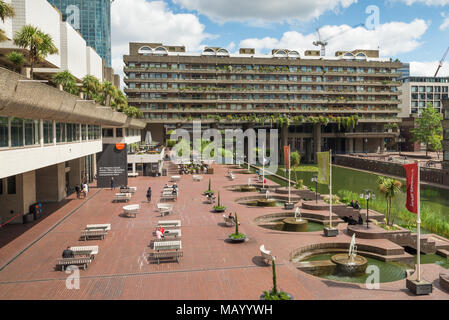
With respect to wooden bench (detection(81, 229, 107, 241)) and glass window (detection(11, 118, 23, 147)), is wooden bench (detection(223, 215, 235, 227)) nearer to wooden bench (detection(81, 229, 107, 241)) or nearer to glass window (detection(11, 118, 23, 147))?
wooden bench (detection(81, 229, 107, 241))

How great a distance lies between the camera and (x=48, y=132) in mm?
25578

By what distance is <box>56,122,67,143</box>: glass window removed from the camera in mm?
27731

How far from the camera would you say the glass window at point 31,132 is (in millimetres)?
21844

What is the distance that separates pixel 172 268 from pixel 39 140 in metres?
13.2

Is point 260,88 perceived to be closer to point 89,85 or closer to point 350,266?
point 89,85

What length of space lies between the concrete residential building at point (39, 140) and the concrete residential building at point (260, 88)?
48.4 metres

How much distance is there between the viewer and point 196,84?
300 feet

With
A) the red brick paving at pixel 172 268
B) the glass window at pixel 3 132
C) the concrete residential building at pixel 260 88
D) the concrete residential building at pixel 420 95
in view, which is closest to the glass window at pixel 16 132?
the glass window at pixel 3 132

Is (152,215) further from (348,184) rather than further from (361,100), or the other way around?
(361,100)

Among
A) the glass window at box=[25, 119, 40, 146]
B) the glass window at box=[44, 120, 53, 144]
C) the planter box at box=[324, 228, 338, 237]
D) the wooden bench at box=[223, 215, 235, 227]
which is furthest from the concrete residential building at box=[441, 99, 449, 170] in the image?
the glass window at box=[25, 119, 40, 146]

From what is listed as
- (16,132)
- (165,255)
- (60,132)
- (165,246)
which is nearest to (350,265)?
(165,255)

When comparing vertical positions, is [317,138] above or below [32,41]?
below

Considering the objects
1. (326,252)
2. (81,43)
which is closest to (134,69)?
(81,43)

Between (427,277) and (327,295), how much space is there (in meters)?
5.06
